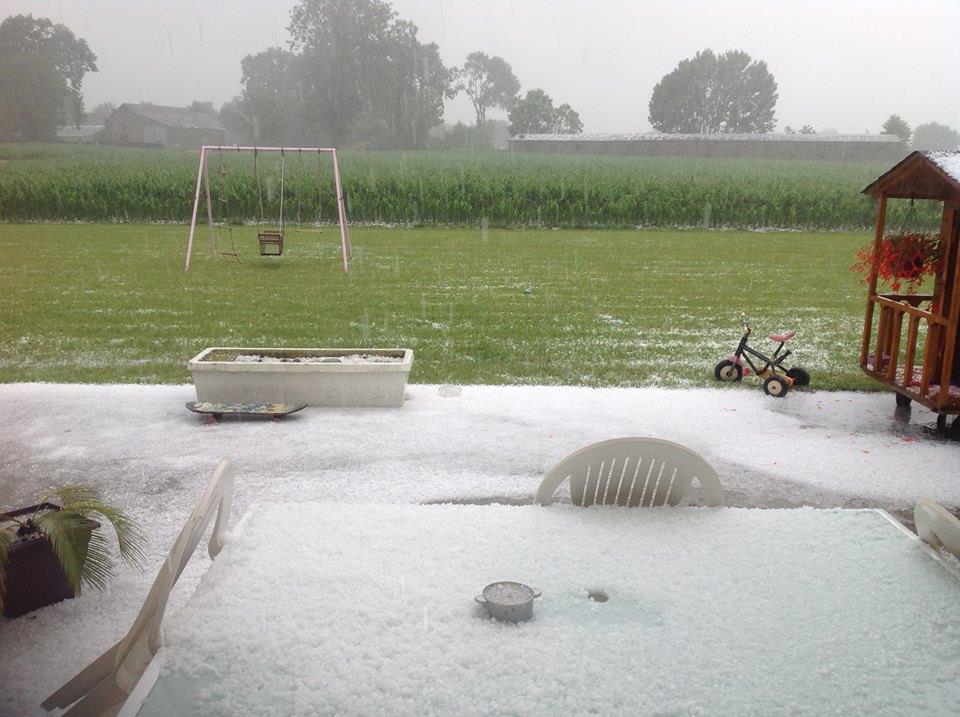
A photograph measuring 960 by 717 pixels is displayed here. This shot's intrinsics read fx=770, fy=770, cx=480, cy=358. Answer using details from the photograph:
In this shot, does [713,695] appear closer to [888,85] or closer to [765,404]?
[888,85]

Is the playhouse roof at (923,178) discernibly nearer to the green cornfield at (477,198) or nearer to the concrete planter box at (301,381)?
the concrete planter box at (301,381)

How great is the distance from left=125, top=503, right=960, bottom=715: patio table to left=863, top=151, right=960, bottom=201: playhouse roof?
5.39ft

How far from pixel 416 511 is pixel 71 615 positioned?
0.72m

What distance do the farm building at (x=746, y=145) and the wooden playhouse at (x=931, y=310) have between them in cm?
19

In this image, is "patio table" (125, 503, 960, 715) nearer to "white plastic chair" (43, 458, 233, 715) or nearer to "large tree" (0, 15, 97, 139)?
"white plastic chair" (43, 458, 233, 715)

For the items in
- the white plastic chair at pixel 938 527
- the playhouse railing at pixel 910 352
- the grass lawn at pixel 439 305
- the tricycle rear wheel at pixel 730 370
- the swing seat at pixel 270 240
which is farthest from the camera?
the swing seat at pixel 270 240

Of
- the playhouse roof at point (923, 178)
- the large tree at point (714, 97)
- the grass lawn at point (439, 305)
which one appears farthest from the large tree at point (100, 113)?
the playhouse roof at point (923, 178)

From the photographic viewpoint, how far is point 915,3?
1.79 meters

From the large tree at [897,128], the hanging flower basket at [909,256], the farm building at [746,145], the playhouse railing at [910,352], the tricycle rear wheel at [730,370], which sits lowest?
the tricycle rear wheel at [730,370]

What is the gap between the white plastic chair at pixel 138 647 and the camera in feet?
2.76

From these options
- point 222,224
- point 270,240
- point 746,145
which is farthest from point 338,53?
point 222,224

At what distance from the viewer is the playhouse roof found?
7.73 feet

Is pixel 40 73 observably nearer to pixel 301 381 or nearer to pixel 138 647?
pixel 301 381

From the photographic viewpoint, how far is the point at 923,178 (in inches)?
100.0
